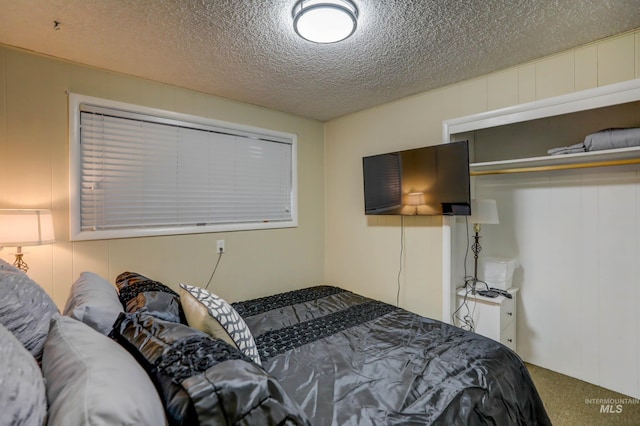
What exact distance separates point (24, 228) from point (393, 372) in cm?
217

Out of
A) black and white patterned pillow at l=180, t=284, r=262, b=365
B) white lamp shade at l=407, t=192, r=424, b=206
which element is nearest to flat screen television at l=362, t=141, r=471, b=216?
white lamp shade at l=407, t=192, r=424, b=206

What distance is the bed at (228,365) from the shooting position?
0.72m

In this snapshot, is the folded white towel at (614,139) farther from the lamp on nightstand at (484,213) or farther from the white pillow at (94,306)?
the white pillow at (94,306)

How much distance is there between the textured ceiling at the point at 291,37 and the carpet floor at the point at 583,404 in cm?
245

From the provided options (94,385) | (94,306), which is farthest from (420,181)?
(94,385)

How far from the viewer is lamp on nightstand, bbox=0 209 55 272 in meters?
1.71

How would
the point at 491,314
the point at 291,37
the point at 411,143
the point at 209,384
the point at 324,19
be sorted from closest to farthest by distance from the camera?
1. the point at 209,384
2. the point at 324,19
3. the point at 291,37
4. the point at 491,314
5. the point at 411,143

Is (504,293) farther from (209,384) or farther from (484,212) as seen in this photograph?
(209,384)

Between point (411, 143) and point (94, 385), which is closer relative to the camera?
point (94, 385)

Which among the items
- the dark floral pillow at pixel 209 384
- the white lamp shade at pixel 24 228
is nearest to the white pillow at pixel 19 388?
the dark floral pillow at pixel 209 384

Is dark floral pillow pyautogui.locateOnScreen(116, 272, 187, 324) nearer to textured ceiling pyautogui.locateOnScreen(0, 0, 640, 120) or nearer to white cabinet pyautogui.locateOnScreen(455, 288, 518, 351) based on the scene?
textured ceiling pyautogui.locateOnScreen(0, 0, 640, 120)

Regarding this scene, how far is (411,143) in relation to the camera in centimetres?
293

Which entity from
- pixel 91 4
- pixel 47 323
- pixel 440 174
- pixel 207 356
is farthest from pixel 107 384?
pixel 440 174

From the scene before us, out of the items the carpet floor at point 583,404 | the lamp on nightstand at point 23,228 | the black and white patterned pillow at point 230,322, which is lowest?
the carpet floor at point 583,404
